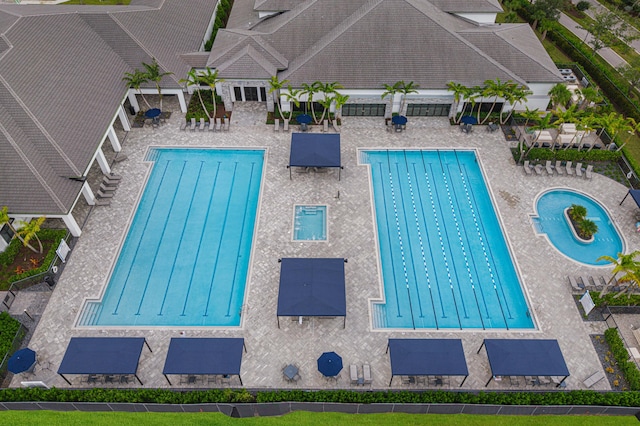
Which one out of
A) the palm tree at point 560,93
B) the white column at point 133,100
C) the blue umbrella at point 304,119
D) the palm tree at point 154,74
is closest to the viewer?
the palm tree at point 560,93

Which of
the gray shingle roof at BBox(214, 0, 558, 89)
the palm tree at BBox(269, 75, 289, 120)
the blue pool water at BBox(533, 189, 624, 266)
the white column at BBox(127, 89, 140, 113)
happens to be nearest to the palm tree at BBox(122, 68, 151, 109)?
the white column at BBox(127, 89, 140, 113)

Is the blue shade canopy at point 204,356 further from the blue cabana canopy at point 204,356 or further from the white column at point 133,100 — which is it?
the white column at point 133,100

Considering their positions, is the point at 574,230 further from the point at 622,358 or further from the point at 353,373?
the point at 353,373

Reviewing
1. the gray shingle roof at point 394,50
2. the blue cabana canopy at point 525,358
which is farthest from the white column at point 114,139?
the blue cabana canopy at point 525,358

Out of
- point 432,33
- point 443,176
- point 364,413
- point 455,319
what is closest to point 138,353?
point 364,413

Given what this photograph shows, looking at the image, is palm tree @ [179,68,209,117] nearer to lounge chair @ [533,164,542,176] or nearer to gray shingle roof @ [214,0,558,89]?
gray shingle roof @ [214,0,558,89]

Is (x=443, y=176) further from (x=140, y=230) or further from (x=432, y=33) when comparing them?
(x=140, y=230)
